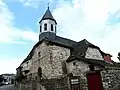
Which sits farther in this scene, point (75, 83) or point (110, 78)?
point (75, 83)

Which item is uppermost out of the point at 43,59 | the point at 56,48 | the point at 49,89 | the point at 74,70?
the point at 56,48

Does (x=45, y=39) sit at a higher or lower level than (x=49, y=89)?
higher

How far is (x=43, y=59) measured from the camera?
27.1 meters

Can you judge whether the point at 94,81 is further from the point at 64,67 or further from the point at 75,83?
the point at 64,67

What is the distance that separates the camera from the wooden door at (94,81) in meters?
16.1

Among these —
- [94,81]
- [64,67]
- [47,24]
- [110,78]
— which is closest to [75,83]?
[94,81]

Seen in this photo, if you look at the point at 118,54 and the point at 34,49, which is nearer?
the point at 34,49

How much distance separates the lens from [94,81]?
16547 millimetres

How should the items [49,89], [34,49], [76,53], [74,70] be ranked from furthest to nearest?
1. [34,49]
2. [76,53]
3. [74,70]
4. [49,89]

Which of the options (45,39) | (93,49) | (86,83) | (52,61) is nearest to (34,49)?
(45,39)

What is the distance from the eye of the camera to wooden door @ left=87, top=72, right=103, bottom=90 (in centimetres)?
1609

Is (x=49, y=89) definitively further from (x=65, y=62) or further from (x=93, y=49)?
(x=93, y=49)

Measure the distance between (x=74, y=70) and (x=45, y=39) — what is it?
7.38 m

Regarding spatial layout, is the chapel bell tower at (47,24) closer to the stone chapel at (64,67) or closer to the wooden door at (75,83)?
the stone chapel at (64,67)
